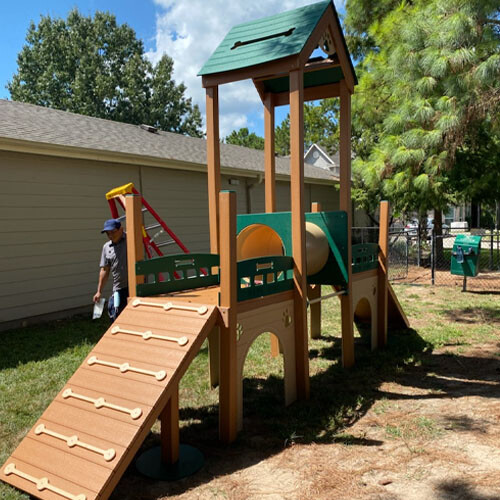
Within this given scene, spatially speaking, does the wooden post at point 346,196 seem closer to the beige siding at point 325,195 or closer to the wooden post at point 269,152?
the wooden post at point 269,152

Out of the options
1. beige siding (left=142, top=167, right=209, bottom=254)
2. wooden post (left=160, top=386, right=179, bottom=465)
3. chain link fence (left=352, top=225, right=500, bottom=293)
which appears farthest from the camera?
chain link fence (left=352, top=225, right=500, bottom=293)

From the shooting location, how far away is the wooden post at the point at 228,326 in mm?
3621

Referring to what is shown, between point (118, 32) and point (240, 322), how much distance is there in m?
43.2

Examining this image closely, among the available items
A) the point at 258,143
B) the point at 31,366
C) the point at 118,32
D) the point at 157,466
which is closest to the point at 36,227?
the point at 31,366

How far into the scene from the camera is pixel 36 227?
8.08m

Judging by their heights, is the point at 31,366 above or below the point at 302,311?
below

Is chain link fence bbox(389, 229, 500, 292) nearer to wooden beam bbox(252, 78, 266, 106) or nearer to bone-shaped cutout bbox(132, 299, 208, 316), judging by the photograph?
wooden beam bbox(252, 78, 266, 106)

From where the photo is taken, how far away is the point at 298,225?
4.48 meters

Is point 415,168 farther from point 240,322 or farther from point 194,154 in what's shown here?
point 240,322

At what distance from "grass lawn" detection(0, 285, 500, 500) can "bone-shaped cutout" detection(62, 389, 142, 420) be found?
662 mm

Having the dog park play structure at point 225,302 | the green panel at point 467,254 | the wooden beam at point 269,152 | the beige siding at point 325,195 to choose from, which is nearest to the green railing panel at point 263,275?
the dog park play structure at point 225,302

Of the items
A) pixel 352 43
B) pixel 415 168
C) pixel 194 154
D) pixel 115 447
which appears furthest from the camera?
pixel 352 43

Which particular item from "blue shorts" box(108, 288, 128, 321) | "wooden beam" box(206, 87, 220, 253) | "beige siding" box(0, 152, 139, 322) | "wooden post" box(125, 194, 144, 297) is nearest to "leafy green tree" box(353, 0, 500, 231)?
"wooden beam" box(206, 87, 220, 253)

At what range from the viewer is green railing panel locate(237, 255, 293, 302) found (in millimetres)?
3971
